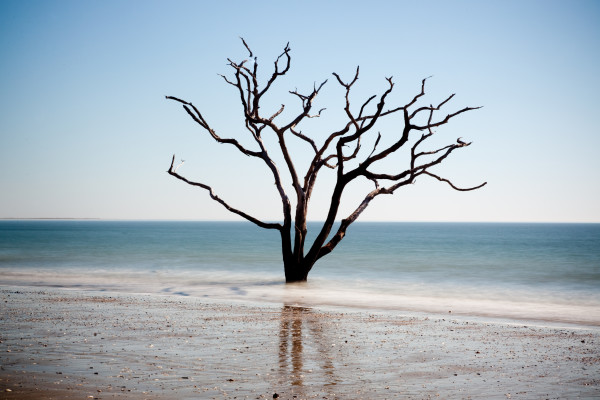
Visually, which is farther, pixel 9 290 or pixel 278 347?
pixel 9 290

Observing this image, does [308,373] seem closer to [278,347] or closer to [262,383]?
[262,383]

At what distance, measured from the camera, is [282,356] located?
6047 millimetres

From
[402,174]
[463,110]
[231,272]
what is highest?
[463,110]

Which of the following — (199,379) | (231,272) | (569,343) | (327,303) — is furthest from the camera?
(231,272)

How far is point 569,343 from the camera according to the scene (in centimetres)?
730

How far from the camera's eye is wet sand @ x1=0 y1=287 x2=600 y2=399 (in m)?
4.81

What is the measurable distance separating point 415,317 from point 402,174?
602 cm

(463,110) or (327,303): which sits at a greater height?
(463,110)

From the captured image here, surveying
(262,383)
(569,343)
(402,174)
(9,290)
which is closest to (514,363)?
(569,343)

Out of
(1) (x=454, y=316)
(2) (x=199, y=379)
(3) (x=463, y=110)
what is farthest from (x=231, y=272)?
(2) (x=199, y=379)

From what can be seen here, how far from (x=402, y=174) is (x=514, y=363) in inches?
367

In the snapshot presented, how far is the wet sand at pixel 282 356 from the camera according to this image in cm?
481

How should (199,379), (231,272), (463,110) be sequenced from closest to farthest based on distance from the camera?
(199,379) → (463,110) → (231,272)

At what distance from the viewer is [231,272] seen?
22.7 metres
